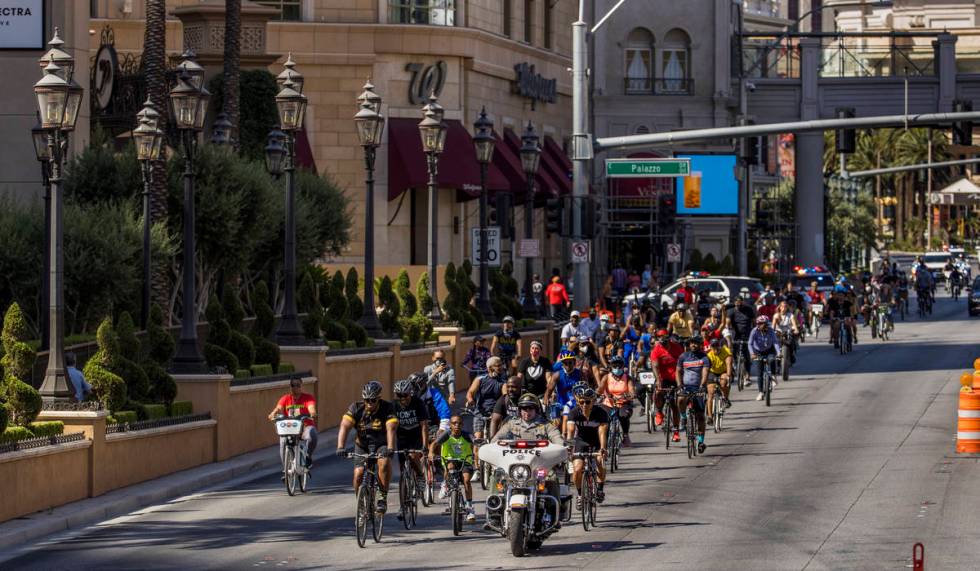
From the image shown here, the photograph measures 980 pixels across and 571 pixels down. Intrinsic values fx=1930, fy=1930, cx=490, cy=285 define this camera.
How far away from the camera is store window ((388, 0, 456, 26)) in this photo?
59.4 meters

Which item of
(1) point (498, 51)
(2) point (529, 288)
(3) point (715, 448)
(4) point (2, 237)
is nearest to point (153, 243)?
(4) point (2, 237)

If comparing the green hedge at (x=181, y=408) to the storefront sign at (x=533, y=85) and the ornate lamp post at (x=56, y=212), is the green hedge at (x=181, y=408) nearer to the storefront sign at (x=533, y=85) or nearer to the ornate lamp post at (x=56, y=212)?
the ornate lamp post at (x=56, y=212)

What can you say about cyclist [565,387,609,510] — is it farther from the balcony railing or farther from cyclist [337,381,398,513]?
the balcony railing

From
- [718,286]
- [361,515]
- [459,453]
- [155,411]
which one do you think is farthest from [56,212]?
[718,286]

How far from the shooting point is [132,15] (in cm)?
5869

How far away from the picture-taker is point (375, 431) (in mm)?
20688

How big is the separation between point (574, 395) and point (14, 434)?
6.63 m

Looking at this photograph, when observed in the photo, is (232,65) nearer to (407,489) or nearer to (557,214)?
(557,214)

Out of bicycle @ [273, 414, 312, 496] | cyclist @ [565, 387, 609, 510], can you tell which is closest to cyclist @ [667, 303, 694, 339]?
bicycle @ [273, 414, 312, 496]

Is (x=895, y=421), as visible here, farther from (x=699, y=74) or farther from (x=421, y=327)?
(x=699, y=74)

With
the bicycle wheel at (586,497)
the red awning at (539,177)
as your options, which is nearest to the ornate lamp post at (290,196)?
the bicycle wheel at (586,497)

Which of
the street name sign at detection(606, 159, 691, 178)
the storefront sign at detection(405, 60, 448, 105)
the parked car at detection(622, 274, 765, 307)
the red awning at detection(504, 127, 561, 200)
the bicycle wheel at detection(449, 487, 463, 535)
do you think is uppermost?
the storefront sign at detection(405, 60, 448, 105)

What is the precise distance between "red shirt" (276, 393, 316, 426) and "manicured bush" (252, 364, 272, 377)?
5.60 metres

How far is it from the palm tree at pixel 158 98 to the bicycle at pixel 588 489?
57.7 ft
